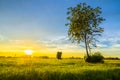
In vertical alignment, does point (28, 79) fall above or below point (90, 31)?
below

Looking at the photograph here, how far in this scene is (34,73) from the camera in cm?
2145

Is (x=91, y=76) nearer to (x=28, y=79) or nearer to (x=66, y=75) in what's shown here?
(x=66, y=75)

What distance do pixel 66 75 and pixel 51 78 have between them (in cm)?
148

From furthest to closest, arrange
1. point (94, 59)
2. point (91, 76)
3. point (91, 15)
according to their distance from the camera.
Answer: point (91, 15)
point (94, 59)
point (91, 76)

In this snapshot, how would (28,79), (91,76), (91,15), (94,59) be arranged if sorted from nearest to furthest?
(28,79) → (91,76) → (94,59) → (91,15)

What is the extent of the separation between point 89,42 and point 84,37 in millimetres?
2098

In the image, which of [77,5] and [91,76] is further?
[77,5]

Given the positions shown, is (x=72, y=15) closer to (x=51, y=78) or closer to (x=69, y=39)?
(x=69, y=39)

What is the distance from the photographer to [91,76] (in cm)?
2280

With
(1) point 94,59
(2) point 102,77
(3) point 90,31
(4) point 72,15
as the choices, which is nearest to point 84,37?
(3) point 90,31

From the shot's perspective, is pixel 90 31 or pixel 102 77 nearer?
pixel 102 77

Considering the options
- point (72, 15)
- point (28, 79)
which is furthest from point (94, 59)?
point (28, 79)

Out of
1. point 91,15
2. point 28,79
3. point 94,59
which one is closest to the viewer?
point 28,79

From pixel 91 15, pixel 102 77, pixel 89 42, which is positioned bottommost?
pixel 102 77
